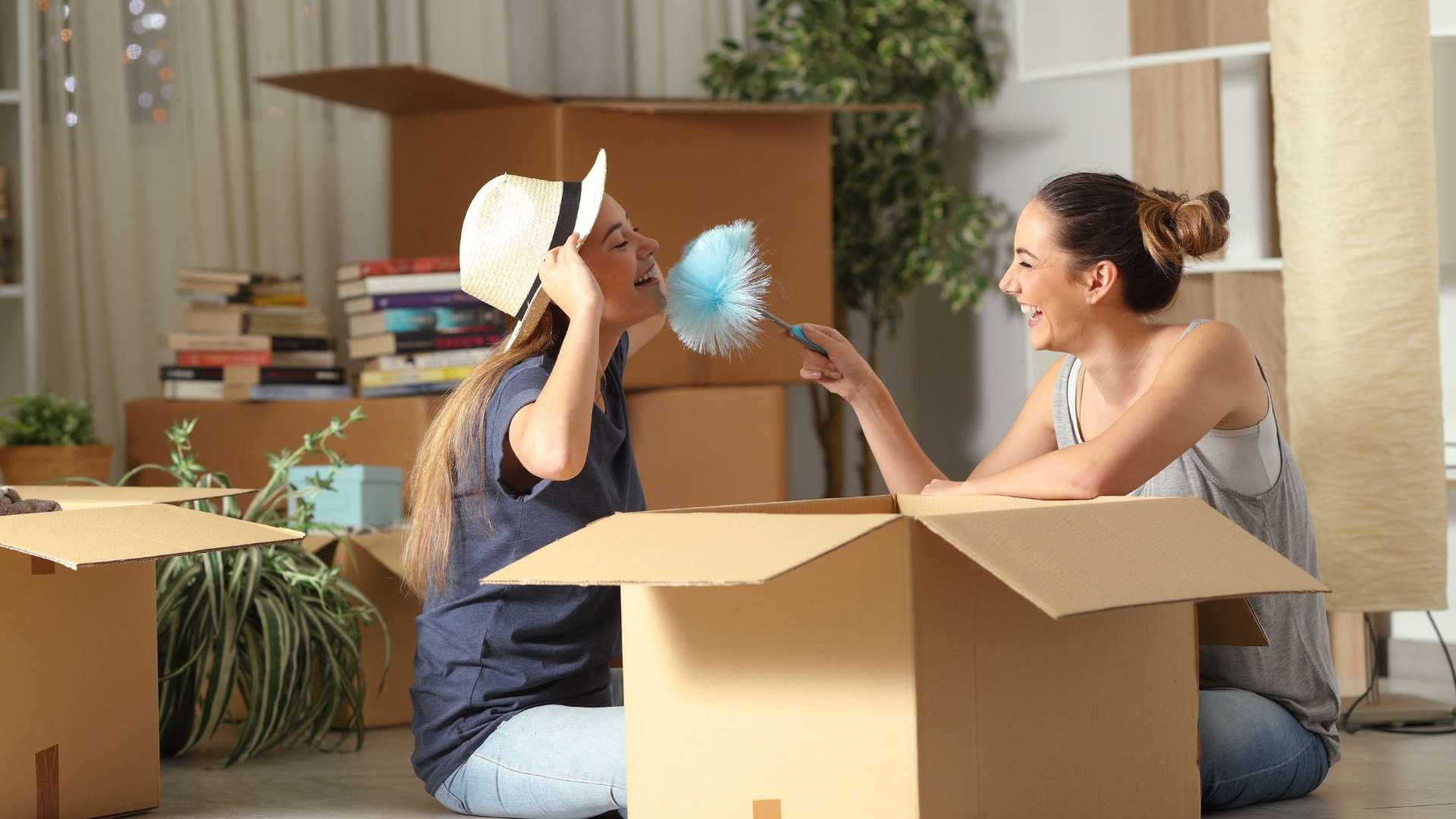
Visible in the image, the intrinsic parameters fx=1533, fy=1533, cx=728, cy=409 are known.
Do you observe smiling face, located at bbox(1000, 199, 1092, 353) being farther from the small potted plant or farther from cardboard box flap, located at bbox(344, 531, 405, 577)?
the small potted plant

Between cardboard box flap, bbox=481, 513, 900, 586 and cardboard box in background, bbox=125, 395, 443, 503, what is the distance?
1.76 m

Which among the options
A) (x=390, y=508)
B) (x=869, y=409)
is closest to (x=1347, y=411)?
(x=869, y=409)

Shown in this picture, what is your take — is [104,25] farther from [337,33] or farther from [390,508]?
[390,508]

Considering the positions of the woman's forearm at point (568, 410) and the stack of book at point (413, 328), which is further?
the stack of book at point (413, 328)

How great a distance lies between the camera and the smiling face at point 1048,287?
180 cm

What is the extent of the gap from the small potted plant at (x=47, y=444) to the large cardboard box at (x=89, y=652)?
1010mm

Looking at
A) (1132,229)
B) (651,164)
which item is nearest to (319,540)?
(651,164)

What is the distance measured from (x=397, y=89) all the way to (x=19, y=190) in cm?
74

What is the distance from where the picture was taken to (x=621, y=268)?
1730mm

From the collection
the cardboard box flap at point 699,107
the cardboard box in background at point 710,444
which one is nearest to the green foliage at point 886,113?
the cardboard box flap at point 699,107

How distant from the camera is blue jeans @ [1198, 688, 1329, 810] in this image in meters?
1.63

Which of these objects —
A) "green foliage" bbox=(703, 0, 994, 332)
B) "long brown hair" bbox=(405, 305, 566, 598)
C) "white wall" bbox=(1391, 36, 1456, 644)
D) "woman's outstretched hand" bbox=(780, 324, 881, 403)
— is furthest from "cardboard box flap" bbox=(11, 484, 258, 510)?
"green foliage" bbox=(703, 0, 994, 332)

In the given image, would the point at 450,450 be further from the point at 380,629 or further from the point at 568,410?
the point at 380,629

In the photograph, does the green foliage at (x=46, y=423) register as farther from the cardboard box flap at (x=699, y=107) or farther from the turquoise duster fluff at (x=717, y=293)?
the turquoise duster fluff at (x=717, y=293)
